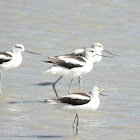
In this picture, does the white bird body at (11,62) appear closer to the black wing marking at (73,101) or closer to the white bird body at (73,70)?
the white bird body at (73,70)

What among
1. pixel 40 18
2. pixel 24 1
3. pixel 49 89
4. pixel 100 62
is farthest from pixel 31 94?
pixel 24 1

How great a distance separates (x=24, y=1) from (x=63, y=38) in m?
3.66

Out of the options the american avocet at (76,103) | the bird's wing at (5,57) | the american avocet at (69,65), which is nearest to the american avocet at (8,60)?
the bird's wing at (5,57)

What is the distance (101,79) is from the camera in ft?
44.1

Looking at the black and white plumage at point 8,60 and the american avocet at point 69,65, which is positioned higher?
the black and white plumage at point 8,60

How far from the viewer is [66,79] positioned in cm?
1379

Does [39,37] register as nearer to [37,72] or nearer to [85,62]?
[37,72]

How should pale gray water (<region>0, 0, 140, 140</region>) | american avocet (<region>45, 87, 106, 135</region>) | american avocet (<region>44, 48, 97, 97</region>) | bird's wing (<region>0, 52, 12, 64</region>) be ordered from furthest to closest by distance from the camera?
1. bird's wing (<region>0, 52, 12, 64</region>)
2. american avocet (<region>44, 48, 97, 97</region>)
3. pale gray water (<region>0, 0, 140, 140</region>)
4. american avocet (<region>45, 87, 106, 135</region>)

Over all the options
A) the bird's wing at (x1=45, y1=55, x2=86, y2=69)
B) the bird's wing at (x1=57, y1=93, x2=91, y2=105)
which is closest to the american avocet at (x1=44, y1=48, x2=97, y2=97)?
the bird's wing at (x1=45, y1=55, x2=86, y2=69)

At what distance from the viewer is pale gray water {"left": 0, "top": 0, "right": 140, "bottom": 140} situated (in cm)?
1017

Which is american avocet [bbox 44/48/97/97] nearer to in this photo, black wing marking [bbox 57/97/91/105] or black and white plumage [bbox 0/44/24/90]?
black and white plumage [bbox 0/44/24/90]

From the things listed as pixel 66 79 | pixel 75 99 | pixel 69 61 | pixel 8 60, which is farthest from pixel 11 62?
pixel 75 99

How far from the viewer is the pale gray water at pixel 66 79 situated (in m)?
10.2

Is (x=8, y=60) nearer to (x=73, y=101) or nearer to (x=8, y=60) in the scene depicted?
(x=8, y=60)
